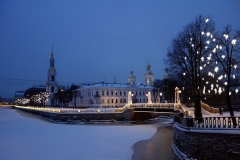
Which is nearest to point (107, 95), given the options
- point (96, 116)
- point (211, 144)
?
point (96, 116)

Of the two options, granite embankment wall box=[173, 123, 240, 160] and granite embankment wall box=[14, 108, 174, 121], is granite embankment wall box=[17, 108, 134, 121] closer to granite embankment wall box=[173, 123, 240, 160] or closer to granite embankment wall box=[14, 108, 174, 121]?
granite embankment wall box=[14, 108, 174, 121]

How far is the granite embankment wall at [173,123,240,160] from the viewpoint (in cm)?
1602

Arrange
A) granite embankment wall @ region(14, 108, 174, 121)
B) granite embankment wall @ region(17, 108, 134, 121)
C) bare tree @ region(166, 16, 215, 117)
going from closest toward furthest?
bare tree @ region(166, 16, 215, 117), granite embankment wall @ region(14, 108, 174, 121), granite embankment wall @ region(17, 108, 134, 121)

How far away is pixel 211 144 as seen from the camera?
17.6 metres

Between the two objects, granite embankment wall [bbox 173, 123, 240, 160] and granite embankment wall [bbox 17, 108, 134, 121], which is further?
granite embankment wall [bbox 17, 108, 134, 121]

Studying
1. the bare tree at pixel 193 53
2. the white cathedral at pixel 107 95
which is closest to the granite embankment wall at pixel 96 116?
the bare tree at pixel 193 53

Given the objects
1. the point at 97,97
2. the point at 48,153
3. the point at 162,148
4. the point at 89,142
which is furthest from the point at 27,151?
the point at 97,97

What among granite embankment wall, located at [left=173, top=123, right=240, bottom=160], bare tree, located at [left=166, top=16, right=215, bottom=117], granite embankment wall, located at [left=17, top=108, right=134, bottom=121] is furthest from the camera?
granite embankment wall, located at [left=17, top=108, right=134, bottom=121]

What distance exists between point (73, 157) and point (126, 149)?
19.9 ft

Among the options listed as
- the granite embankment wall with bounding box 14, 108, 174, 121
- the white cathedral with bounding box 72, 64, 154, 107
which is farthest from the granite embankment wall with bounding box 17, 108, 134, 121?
the white cathedral with bounding box 72, 64, 154, 107

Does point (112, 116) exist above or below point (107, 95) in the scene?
below

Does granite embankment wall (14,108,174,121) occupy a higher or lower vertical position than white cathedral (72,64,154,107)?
lower

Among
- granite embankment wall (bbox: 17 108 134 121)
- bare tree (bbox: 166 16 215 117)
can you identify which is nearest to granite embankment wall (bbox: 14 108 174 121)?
granite embankment wall (bbox: 17 108 134 121)

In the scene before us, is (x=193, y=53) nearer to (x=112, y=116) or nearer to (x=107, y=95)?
(x=112, y=116)
